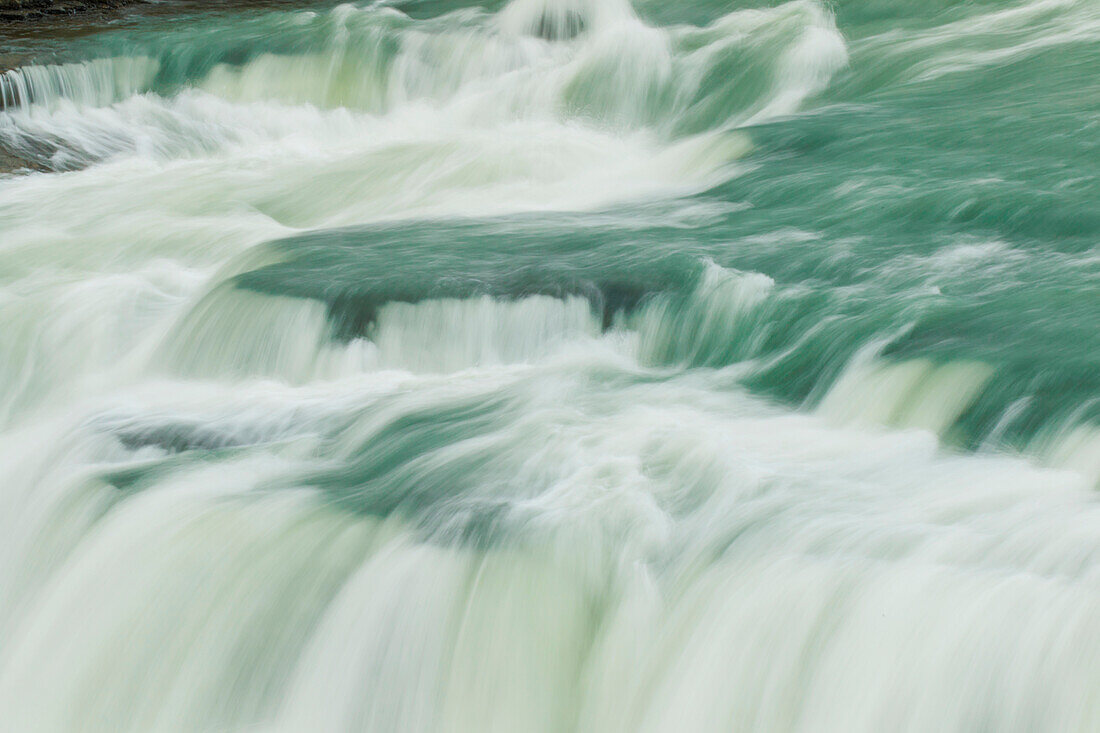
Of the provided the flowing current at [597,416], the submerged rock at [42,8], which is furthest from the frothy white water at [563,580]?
the submerged rock at [42,8]

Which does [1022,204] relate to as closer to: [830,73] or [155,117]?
[830,73]

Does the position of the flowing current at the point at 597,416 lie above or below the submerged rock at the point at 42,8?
above

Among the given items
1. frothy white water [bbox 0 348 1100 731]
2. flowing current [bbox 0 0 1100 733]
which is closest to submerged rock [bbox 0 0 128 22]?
flowing current [bbox 0 0 1100 733]

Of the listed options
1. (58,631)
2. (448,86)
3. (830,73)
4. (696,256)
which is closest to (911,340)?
(696,256)

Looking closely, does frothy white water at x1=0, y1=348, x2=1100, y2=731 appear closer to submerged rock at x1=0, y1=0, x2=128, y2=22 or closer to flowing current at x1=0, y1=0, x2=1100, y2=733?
flowing current at x1=0, y1=0, x2=1100, y2=733

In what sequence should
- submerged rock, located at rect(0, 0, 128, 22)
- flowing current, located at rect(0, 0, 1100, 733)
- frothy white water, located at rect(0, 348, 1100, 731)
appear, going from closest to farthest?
frothy white water, located at rect(0, 348, 1100, 731) → flowing current, located at rect(0, 0, 1100, 733) → submerged rock, located at rect(0, 0, 128, 22)

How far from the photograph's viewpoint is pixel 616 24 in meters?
9.99

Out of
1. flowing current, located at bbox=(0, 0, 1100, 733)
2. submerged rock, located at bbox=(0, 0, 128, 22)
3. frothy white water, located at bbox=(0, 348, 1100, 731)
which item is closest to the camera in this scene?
frothy white water, located at bbox=(0, 348, 1100, 731)

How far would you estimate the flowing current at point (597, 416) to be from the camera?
3.49 metres

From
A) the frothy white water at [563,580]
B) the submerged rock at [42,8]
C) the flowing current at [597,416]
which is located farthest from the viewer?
the submerged rock at [42,8]

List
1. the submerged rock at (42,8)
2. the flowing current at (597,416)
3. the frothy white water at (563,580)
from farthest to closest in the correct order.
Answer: the submerged rock at (42,8) < the flowing current at (597,416) < the frothy white water at (563,580)

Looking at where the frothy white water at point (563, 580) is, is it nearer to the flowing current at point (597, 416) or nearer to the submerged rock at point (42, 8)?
the flowing current at point (597, 416)

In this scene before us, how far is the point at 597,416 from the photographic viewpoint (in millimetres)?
4734

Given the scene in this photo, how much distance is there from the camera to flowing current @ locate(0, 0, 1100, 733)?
3.49m
